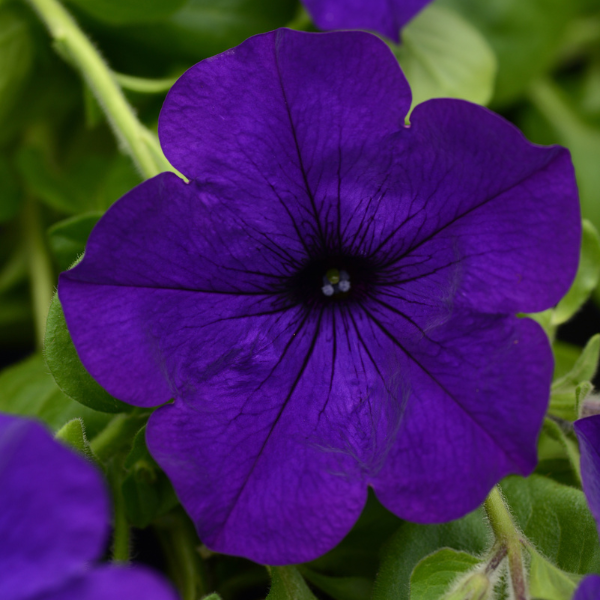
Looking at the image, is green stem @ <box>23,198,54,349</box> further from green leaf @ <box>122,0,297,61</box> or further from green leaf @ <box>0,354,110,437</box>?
green leaf @ <box>122,0,297,61</box>

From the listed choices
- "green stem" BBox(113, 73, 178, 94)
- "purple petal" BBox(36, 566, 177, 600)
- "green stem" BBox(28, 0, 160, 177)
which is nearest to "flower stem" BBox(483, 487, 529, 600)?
"purple petal" BBox(36, 566, 177, 600)

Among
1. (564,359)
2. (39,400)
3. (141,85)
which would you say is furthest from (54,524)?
(564,359)

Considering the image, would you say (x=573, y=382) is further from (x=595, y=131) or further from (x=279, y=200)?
(x=595, y=131)

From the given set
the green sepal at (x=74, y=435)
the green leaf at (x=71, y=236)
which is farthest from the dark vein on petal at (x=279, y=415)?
the green leaf at (x=71, y=236)

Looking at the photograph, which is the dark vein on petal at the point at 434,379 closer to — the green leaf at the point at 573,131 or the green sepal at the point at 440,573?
the green sepal at the point at 440,573

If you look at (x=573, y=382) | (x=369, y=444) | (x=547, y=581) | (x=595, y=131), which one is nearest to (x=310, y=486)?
(x=369, y=444)

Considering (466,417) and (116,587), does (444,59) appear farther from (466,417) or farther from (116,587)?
(116,587)
